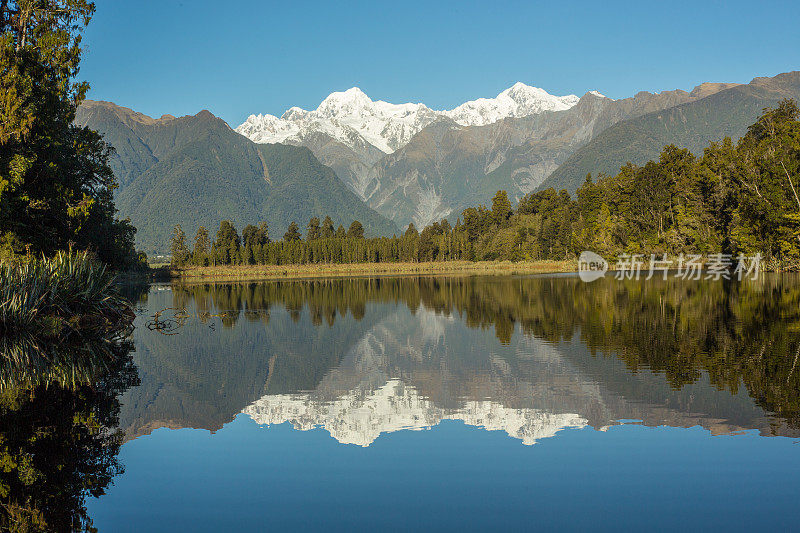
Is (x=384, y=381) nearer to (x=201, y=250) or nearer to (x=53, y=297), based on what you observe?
(x=53, y=297)

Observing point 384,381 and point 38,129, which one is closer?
point 384,381

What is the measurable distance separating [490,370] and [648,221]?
98.7 meters

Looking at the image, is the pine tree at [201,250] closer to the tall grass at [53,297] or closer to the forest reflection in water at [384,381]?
the forest reflection in water at [384,381]

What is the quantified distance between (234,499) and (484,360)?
15.9m

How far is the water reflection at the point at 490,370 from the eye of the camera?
17.2m

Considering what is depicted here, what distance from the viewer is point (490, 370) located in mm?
24172

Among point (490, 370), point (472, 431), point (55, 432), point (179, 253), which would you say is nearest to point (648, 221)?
point (490, 370)

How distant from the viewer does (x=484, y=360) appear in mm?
26344

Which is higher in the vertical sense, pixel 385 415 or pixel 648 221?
pixel 648 221

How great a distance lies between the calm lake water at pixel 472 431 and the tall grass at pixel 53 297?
365 centimetres

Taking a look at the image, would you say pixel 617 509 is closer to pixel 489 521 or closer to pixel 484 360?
pixel 489 521

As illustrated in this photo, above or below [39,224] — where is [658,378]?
below

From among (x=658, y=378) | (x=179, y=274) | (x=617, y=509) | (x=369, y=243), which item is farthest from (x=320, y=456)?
(x=369, y=243)

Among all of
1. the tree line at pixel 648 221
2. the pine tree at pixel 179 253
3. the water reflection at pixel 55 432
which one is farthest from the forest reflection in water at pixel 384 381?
the pine tree at pixel 179 253
